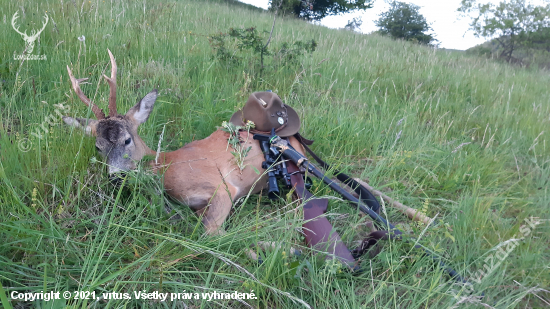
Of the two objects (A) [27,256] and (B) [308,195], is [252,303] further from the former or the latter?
(A) [27,256]

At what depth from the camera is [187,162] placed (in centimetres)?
232

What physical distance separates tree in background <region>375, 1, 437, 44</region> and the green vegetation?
56.6 ft

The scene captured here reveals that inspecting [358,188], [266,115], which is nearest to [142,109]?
[266,115]

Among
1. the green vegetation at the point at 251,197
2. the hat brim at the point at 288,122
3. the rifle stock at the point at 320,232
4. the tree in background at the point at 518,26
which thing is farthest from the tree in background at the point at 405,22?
the rifle stock at the point at 320,232

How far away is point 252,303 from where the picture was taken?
1.63m

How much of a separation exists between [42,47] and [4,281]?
305cm

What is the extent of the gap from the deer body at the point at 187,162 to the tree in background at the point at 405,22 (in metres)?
21.3

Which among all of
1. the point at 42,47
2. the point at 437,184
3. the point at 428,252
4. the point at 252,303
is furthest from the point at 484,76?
the point at 42,47

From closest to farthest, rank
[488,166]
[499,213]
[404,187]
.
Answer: [499,213]
[404,187]
[488,166]

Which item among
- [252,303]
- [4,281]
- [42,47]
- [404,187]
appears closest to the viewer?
[4,281]

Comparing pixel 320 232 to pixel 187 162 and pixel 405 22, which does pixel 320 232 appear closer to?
pixel 187 162

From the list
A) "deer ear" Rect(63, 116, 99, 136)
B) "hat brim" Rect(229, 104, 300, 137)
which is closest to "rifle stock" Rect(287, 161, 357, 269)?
"hat brim" Rect(229, 104, 300, 137)

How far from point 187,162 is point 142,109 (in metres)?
0.56

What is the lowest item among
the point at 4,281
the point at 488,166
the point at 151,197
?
the point at 4,281
